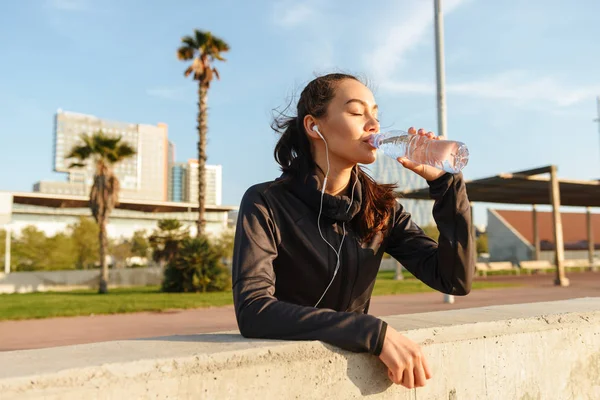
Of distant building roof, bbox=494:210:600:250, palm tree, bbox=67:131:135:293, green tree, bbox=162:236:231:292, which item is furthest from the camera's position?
distant building roof, bbox=494:210:600:250

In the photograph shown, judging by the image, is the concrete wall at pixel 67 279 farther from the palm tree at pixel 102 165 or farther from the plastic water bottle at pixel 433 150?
the plastic water bottle at pixel 433 150

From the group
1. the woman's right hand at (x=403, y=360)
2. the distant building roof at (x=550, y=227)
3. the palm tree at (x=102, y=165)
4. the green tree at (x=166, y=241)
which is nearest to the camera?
the woman's right hand at (x=403, y=360)

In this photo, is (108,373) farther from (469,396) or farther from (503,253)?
(503,253)

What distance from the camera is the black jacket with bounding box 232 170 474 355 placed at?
5.82 ft

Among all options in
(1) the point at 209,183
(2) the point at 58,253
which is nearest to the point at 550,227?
(2) the point at 58,253

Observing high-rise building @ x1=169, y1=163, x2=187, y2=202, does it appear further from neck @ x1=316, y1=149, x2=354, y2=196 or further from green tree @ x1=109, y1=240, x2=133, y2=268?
neck @ x1=316, y1=149, x2=354, y2=196

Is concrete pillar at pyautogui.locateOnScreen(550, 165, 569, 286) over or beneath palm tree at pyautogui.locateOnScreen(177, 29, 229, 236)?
beneath

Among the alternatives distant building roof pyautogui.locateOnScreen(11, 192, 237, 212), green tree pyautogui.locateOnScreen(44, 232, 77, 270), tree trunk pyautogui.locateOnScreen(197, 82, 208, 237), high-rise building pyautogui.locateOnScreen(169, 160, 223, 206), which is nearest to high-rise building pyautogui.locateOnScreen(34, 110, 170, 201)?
high-rise building pyautogui.locateOnScreen(169, 160, 223, 206)

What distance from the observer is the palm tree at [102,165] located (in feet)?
83.5

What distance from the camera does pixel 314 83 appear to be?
7.11 ft

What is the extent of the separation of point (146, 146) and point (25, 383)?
144999 millimetres

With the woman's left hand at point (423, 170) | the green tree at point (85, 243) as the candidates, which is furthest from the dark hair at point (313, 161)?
the green tree at point (85, 243)

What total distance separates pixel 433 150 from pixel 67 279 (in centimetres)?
3415

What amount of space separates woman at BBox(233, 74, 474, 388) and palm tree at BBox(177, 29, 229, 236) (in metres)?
22.9
